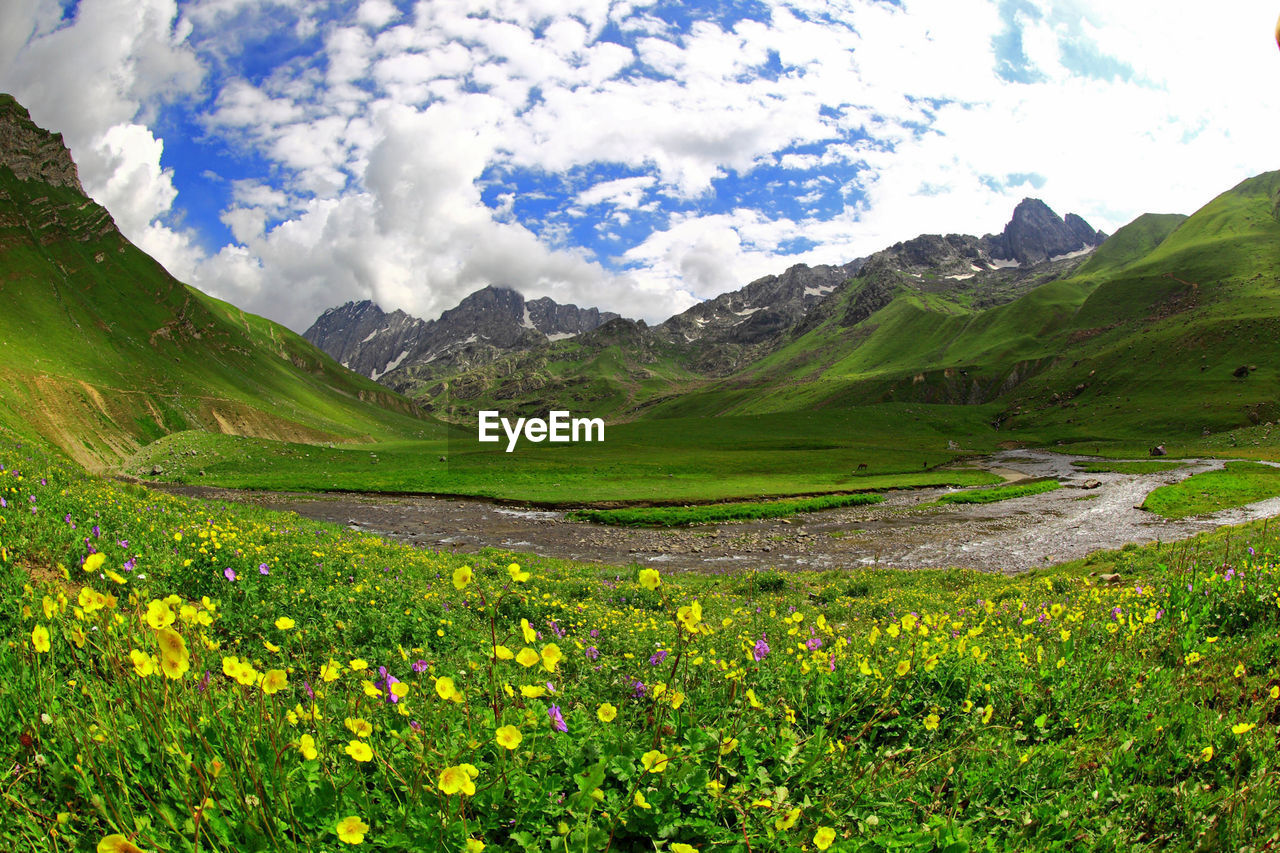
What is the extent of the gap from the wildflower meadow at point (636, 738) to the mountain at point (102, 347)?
86610mm

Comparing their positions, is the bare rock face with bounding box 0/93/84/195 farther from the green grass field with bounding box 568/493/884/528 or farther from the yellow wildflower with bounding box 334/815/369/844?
the yellow wildflower with bounding box 334/815/369/844

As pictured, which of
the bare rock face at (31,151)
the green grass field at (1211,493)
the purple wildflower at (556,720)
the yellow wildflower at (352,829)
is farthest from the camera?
the bare rock face at (31,151)

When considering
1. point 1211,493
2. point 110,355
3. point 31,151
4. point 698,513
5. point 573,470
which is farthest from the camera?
point 31,151

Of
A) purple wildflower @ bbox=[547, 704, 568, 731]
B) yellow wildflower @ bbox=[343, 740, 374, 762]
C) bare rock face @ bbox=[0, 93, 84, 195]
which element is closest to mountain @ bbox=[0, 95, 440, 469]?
bare rock face @ bbox=[0, 93, 84, 195]

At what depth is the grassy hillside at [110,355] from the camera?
80.6 meters

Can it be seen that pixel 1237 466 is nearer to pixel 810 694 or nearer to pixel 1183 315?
pixel 810 694

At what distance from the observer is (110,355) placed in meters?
114

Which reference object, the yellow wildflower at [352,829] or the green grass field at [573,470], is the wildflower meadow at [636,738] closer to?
the yellow wildflower at [352,829]

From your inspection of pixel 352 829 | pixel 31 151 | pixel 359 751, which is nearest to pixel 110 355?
pixel 31 151

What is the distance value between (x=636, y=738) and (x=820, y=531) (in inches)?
1605

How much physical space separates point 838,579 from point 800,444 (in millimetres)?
97475

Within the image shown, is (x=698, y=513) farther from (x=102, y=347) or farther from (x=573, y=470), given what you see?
(x=102, y=347)

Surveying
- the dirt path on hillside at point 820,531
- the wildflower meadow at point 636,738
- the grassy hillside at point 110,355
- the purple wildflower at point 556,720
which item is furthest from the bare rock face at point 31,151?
the purple wildflower at point 556,720

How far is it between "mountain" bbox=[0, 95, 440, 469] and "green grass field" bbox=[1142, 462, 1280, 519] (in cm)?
10530
